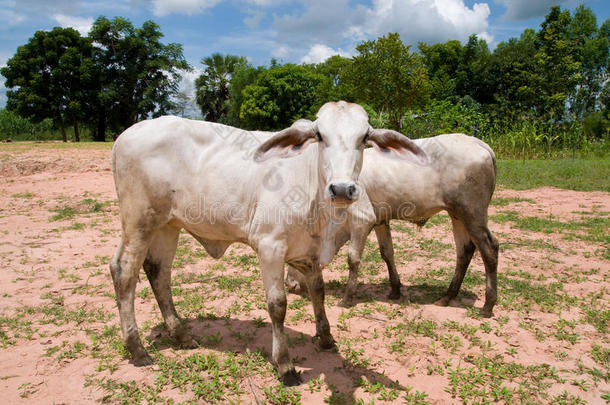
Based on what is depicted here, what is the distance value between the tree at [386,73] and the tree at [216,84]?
91.7 feet

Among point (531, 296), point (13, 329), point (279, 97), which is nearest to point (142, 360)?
point (13, 329)

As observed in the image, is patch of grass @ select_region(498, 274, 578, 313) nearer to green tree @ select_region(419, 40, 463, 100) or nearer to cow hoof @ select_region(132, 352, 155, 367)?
cow hoof @ select_region(132, 352, 155, 367)

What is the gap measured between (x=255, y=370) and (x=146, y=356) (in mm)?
991

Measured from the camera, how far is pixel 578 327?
4.10 m

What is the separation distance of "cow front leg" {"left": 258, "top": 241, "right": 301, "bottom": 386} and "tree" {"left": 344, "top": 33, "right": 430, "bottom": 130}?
13334 mm

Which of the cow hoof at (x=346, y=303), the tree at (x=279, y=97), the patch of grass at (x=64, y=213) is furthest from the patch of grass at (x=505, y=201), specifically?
the tree at (x=279, y=97)

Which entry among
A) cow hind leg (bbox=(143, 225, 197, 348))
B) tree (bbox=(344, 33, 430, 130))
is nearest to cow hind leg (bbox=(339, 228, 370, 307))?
cow hind leg (bbox=(143, 225, 197, 348))

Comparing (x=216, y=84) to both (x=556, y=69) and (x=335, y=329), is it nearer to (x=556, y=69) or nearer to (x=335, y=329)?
(x=556, y=69)

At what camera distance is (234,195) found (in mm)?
3188

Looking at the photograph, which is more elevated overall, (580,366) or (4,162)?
(4,162)

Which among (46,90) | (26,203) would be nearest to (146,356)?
(26,203)

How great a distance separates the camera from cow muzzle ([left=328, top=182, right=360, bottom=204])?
7.64 ft

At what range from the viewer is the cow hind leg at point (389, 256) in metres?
4.97

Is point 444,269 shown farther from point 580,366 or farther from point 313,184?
point 313,184
